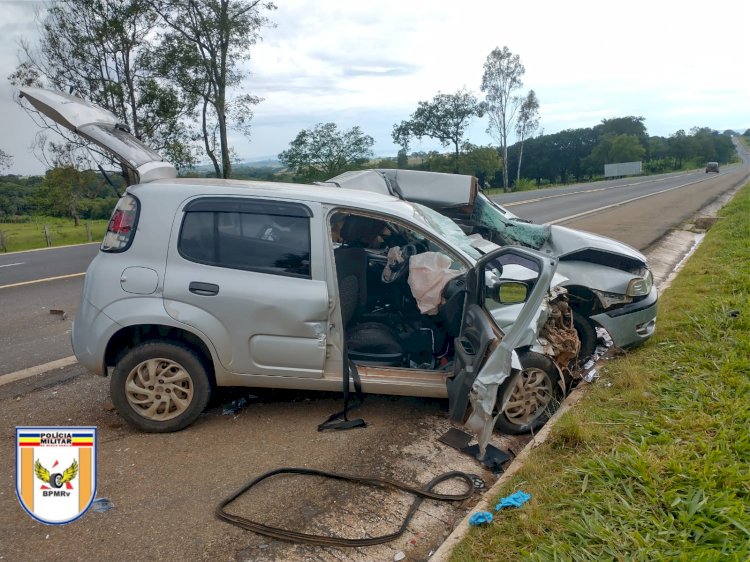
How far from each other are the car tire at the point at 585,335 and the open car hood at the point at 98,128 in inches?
143

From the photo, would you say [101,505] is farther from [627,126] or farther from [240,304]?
[627,126]

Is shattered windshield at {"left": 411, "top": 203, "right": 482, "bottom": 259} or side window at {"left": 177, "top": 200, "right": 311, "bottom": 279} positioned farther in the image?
shattered windshield at {"left": 411, "top": 203, "right": 482, "bottom": 259}

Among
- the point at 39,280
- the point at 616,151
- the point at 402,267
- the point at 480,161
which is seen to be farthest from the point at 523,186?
the point at 402,267

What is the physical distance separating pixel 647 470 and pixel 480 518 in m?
0.95

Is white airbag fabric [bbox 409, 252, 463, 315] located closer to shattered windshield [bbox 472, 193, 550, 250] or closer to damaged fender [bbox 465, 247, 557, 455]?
damaged fender [bbox 465, 247, 557, 455]

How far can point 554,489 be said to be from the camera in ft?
9.98

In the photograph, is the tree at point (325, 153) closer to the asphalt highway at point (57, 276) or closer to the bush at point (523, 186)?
the asphalt highway at point (57, 276)

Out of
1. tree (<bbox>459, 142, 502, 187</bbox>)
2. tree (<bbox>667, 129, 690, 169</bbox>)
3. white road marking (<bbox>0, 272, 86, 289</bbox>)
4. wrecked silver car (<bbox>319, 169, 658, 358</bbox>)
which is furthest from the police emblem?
A: tree (<bbox>667, 129, 690, 169</bbox>)

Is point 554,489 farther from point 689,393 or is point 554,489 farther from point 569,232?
point 569,232

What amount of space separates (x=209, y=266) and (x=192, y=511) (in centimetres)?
164

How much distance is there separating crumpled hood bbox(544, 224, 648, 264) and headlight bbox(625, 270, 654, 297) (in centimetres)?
22

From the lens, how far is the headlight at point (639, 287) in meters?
4.70

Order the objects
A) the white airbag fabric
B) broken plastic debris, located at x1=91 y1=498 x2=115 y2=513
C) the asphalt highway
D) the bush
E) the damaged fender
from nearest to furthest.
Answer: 1. broken plastic debris, located at x1=91 y1=498 x2=115 y2=513
2. the damaged fender
3. the white airbag fabric
4. the asphalt highway
5. the bush

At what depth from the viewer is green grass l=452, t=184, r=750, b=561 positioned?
8.32 ft
